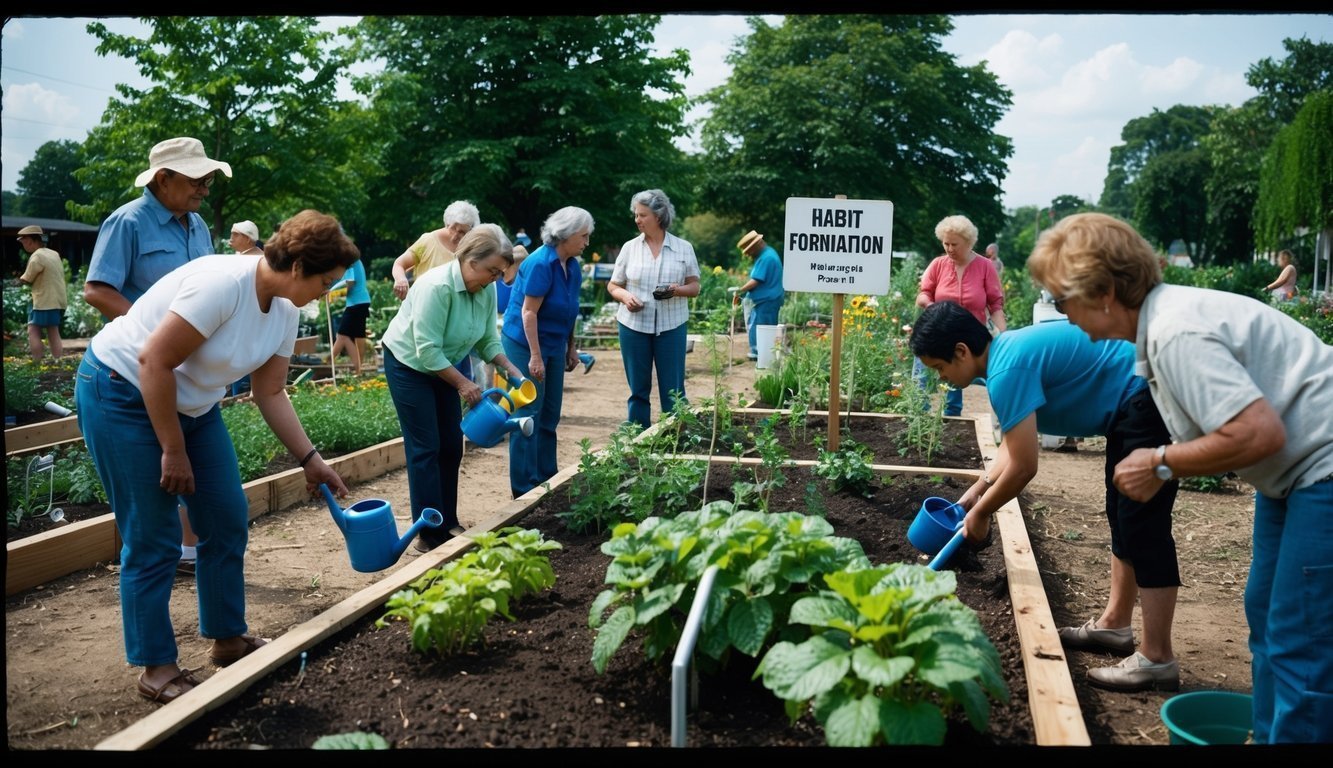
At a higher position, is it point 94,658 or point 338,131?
point 338,131

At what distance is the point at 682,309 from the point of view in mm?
6086

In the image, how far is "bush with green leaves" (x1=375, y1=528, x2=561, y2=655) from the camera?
2.89 meters

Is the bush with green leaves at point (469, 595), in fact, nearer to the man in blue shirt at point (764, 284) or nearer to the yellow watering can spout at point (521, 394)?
the yellow watering can spout at point (521, 394)

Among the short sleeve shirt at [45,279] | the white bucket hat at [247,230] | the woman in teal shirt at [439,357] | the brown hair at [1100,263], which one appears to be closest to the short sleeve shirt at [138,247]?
the woman in teal shirt at [439,357]

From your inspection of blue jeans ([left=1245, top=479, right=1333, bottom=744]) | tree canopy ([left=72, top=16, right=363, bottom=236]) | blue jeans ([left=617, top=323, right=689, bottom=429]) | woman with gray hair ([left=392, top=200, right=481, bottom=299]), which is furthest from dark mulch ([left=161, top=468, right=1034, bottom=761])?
tree canopy ([left=72, top=16, right=363, bottom=236])

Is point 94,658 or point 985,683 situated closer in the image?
point 985,683

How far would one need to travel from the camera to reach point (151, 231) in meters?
4.12

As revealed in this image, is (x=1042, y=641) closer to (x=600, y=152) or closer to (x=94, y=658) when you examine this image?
(x=94, y=658)

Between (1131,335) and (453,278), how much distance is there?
3.07 metres

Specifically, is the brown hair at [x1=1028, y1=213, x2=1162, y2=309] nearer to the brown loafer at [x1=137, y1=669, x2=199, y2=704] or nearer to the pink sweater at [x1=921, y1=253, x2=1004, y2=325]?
the brown loafer at [x1=137, y1=669, x2=199, y2=704]

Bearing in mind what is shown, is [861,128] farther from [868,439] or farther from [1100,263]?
[1100,263]

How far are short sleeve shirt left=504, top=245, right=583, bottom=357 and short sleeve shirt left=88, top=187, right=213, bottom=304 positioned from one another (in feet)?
5.91

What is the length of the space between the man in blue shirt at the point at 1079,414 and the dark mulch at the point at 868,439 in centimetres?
216

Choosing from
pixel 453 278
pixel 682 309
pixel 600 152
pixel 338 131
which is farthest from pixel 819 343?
pixel 600 152
